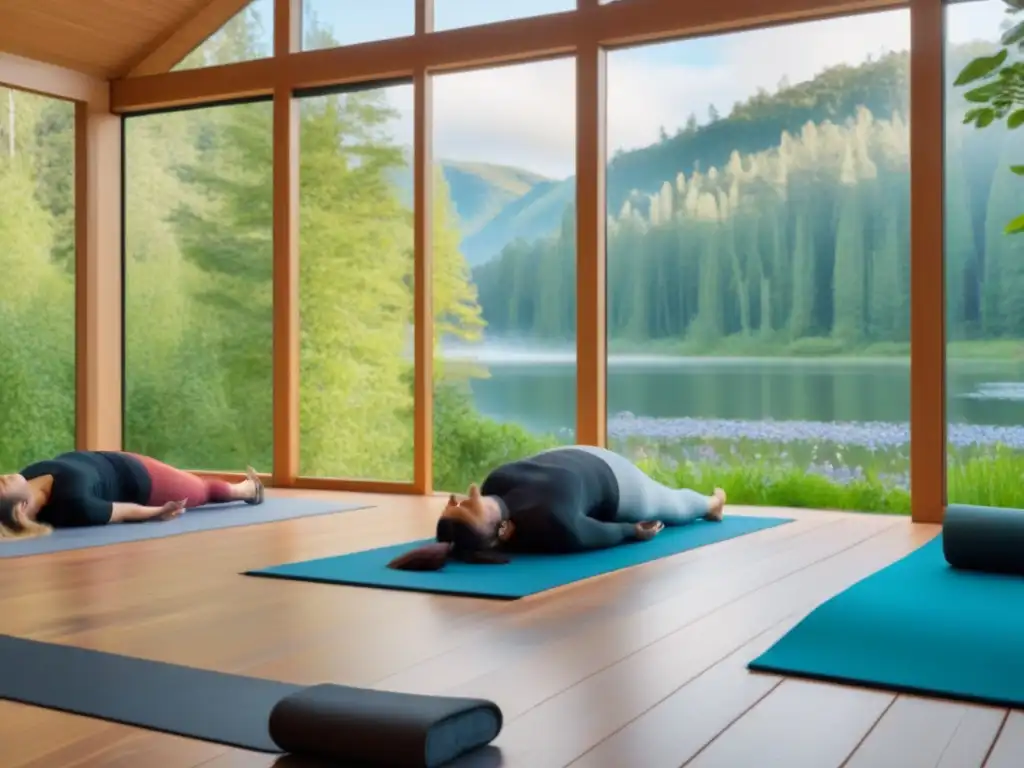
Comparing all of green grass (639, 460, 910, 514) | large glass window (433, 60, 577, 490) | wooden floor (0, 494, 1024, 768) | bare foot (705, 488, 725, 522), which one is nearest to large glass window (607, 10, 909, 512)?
green grass (639, 460, 910, 514)

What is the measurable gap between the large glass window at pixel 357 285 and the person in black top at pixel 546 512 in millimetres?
2392

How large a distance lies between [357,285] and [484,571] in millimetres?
3375

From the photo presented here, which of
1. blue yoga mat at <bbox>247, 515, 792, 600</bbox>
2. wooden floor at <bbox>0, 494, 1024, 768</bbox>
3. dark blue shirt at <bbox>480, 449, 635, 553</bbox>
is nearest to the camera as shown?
wooden floor at <bbox>0, 494, 1024, 768</bbox>

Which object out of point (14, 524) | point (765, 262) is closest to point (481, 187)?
point (765, 262)

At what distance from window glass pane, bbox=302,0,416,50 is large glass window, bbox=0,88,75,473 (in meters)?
1.65

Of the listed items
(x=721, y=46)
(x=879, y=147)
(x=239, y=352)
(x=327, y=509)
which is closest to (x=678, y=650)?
(x=327, y=509)

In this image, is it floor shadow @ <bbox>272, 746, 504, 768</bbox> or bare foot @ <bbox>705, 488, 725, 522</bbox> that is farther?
bare foot @ <bbox>705, 488, 725, 522</bbox>

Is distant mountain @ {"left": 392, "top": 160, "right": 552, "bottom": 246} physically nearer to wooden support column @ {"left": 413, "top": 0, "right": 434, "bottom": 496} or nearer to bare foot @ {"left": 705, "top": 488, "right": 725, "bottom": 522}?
wooden support column @ {"left": 413, "top": 0, "right": 434, "bottom": 496}

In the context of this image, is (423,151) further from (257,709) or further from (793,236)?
(257,709)

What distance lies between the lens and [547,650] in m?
2.46

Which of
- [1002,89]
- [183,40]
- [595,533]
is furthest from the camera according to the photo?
[183,40]

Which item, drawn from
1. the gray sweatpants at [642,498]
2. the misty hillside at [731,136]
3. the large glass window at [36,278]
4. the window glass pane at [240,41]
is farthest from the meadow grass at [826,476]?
the large glass window at [36,278]

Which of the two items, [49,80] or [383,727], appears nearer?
[383,727]

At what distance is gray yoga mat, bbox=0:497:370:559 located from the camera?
407 cm
